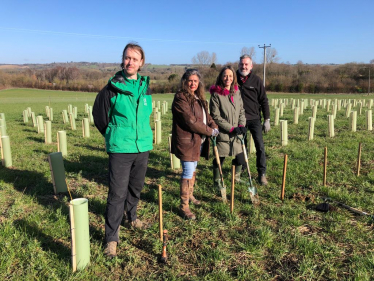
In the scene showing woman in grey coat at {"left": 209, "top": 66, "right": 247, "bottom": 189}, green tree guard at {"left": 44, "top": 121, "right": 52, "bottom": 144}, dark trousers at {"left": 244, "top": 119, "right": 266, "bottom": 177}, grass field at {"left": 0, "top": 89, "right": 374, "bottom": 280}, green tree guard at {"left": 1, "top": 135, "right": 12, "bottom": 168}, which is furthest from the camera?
green tree guard at {"left": 44, "top": 121, "right": 52, "bottom": 144}

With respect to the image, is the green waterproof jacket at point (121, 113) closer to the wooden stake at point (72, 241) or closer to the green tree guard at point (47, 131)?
the wooden stake at point (72, 241)

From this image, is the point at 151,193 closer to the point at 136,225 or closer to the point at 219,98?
the point at 136,225

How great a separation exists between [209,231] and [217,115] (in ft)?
5.64

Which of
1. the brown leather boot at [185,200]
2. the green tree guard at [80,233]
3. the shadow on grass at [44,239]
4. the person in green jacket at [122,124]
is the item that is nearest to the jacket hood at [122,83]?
the person in green jacket at [122,124]

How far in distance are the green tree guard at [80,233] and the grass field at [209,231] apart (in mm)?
116

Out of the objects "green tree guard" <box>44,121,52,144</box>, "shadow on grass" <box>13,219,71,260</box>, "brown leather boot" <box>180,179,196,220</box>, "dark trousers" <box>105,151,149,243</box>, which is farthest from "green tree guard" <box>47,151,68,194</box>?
"green tree guard" <box>44,121,52,144</box>

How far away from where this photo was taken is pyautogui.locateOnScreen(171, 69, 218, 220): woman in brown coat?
3662 millimetres

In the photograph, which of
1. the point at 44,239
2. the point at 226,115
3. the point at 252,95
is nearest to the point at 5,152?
the point at 44,239

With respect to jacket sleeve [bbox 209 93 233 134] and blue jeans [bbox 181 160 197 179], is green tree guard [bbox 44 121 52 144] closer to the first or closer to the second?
jacket sleeve [bbox 209 93 233 134]

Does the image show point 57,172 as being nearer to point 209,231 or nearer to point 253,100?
point 209,231

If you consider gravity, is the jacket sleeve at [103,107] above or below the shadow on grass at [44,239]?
above

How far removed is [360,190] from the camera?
15.4 ft

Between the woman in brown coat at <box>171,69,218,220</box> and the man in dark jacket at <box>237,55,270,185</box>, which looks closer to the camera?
the woman in brown coat at <box>171,69,218,220</box>

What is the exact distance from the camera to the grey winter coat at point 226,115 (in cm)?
436
